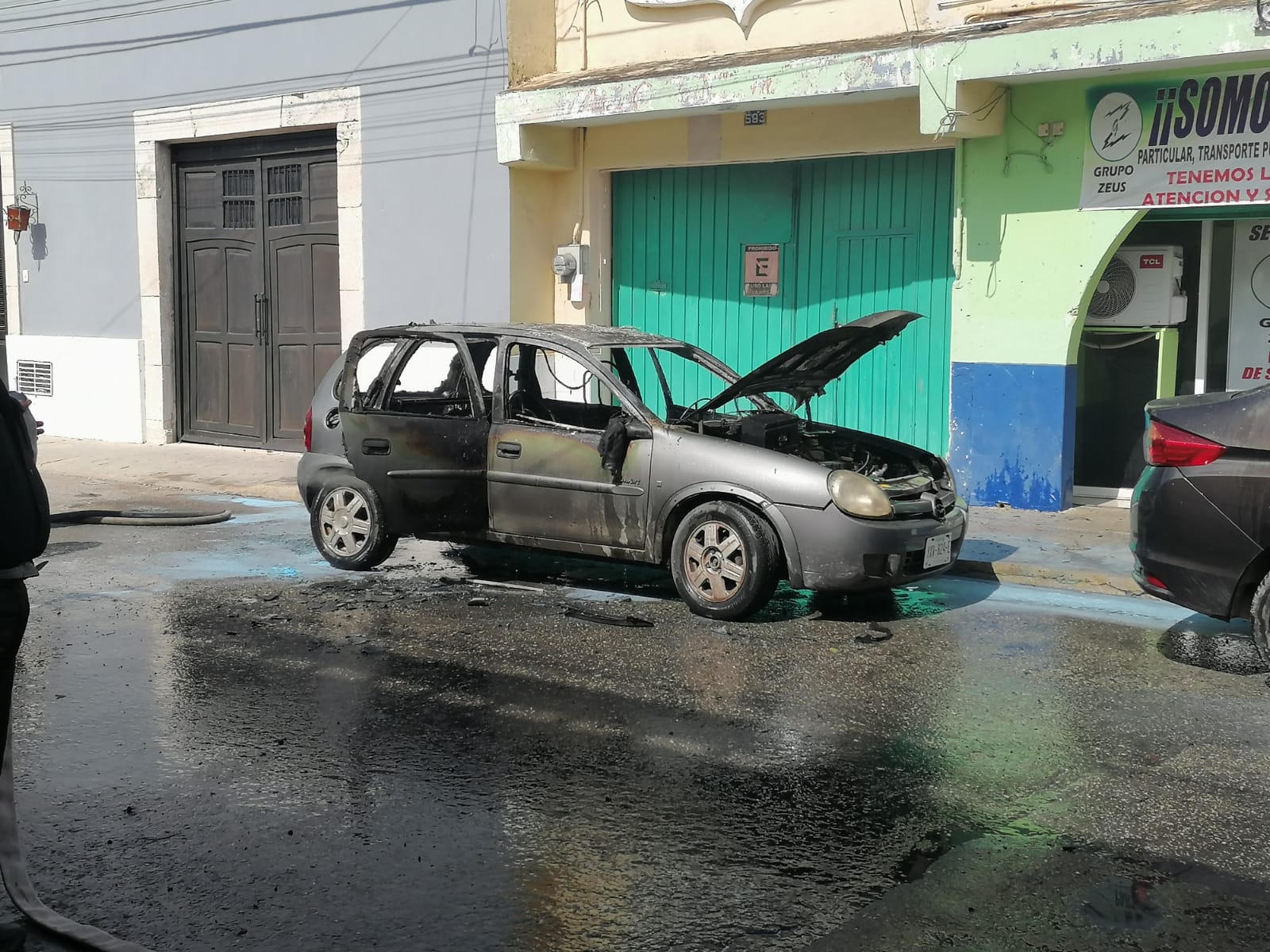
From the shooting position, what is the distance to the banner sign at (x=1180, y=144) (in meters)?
10.1

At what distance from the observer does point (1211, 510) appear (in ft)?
20.7

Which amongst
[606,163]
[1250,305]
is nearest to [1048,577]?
[1250,305]

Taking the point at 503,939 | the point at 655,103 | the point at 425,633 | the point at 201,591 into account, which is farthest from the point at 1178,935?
the point at 655,103

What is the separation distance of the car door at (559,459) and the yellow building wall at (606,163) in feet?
15.6

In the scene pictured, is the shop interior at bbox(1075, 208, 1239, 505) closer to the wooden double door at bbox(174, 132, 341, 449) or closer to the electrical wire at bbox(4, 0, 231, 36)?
the wooden double door at bbox(174, 132, 341, 449)

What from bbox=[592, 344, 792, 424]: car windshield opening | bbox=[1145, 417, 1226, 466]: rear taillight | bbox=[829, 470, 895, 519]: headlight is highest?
bbox=[592, 344, 792, 424]: car windshield opening

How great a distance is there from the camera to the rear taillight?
6.39m

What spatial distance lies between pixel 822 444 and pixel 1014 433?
368cm

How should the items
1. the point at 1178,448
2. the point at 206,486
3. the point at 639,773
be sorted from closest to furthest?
the point at 639,773 → the point at 1178,448 → the point at 206,486

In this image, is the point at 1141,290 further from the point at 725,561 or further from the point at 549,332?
the point at 725,561

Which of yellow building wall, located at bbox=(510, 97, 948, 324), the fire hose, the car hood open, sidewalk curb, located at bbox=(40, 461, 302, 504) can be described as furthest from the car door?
yellow building wall, located at bbox=(510, 97, 948, 324)

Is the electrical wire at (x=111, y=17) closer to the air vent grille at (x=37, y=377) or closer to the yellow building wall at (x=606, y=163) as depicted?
the air vent grille at (x=37, y=377)

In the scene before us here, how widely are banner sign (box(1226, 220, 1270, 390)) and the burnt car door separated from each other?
20.3 ft

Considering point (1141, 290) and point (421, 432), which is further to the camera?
point (1141, 290)
